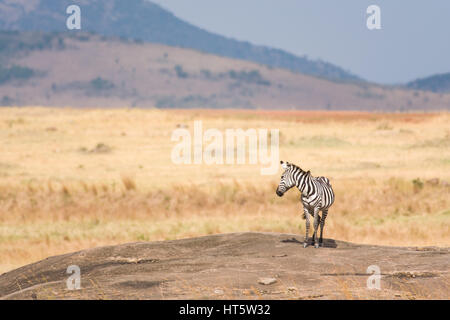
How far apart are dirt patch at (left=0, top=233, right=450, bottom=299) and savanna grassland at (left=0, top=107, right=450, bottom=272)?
845cm

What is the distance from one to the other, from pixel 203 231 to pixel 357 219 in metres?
6.54

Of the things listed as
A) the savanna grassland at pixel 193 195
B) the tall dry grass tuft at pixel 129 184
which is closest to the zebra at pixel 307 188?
the savanna grassland at pixel 193 195

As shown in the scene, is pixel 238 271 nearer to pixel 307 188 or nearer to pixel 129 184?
→ pixel 307 188

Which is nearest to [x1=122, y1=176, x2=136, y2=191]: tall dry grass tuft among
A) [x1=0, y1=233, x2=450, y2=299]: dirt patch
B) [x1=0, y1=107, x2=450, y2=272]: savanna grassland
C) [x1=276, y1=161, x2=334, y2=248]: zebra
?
Result: [x1=0, y1=107, x2=450, y2=272]: savanna grassland

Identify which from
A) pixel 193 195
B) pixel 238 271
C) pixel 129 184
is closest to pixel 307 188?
pixel 238 271

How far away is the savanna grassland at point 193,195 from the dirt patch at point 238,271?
845 centimetres

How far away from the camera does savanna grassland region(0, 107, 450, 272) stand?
28031 mm

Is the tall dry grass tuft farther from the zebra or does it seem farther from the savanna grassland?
the zebra

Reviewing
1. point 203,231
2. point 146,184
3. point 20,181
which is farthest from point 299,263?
point 20,181

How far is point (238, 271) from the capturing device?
13250 millimetres

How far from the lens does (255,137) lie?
60812 millimetres

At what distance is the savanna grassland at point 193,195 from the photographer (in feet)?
92.0

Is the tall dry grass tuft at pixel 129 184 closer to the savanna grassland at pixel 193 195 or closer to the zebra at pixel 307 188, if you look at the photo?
the savanna grassland at pixel 193 195
